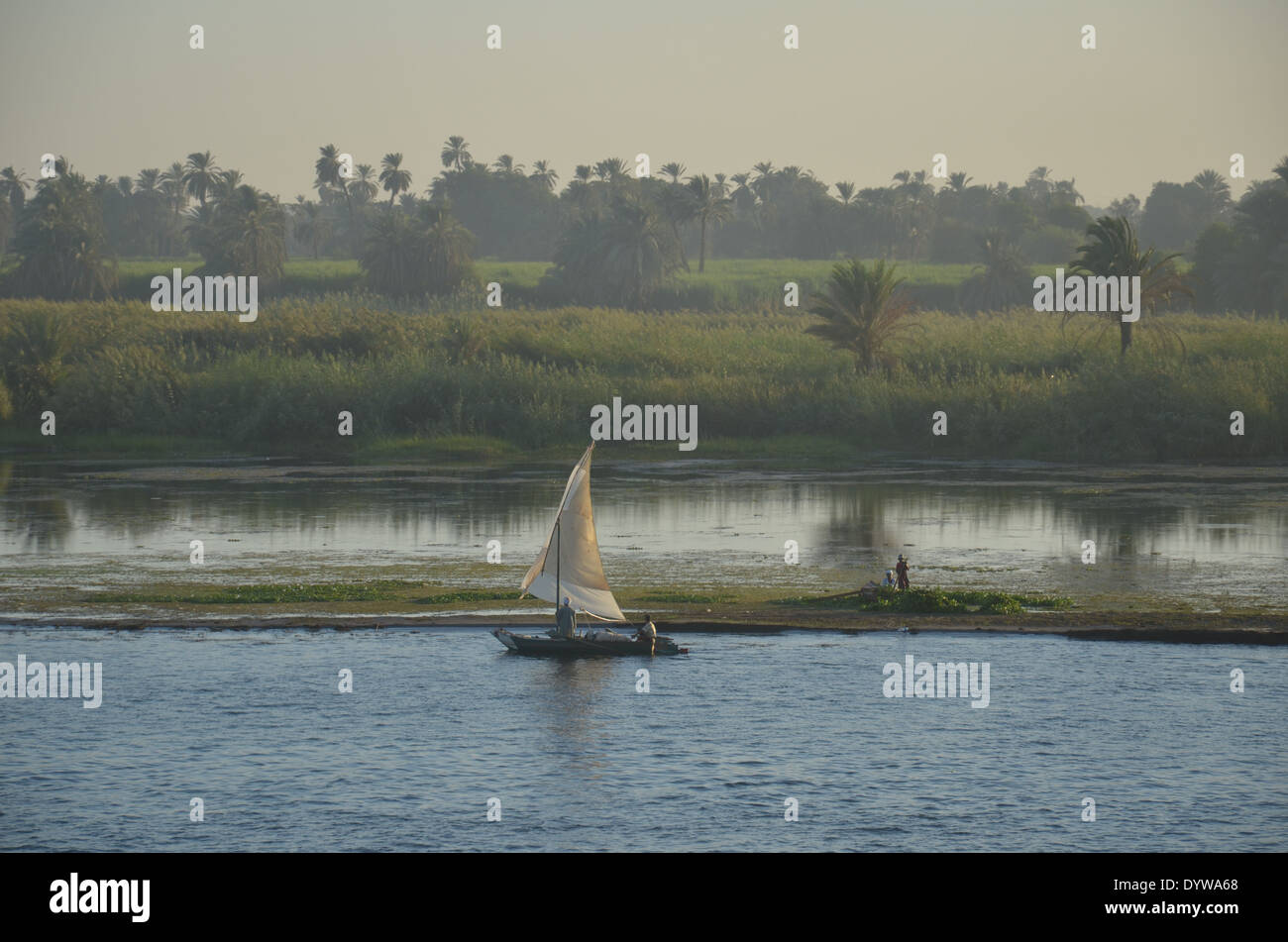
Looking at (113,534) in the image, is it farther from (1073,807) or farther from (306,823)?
(1073,807)

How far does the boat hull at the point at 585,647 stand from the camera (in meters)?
40.0

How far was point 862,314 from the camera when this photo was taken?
104688 mm

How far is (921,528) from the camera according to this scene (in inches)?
2429

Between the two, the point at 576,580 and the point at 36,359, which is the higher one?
the point at 36,359

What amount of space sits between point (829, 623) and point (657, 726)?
384 inches

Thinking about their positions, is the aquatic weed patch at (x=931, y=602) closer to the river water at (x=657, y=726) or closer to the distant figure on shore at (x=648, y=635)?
the river water at (x=657, y=726)

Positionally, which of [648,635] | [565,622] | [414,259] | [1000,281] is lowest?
[648,635]

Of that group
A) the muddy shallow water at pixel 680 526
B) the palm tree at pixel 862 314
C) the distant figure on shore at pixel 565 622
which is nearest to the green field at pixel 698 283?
the palm tree at pixel 862 314

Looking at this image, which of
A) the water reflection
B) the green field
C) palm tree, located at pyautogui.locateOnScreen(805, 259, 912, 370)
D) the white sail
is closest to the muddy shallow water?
the water reflection

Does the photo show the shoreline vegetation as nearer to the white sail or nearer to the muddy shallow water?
the muddy shallow water

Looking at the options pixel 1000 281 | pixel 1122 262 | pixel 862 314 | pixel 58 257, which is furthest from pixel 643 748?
pixel 58 257

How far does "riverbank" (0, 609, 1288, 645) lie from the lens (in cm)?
4222

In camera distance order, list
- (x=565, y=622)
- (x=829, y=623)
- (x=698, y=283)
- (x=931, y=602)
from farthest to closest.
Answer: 1. (x=698, y=283)
2. (x=931, y=602)
3. (x=829, y=623)
4. (x=565, y=622)

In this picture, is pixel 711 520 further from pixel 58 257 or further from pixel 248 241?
pixel 58 257
